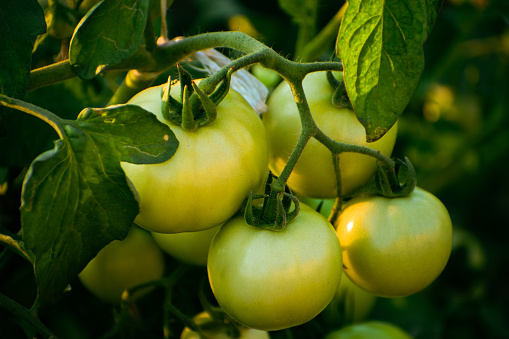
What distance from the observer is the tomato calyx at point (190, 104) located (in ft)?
1.16

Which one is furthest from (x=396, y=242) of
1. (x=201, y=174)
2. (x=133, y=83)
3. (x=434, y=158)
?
(x=434, y=158)

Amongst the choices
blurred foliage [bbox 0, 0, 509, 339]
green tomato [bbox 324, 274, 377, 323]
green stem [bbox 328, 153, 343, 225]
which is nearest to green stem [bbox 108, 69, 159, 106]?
blurred foliage [bbox 0, 0, 509, 339]

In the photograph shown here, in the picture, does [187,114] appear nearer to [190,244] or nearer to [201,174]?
[201,174]

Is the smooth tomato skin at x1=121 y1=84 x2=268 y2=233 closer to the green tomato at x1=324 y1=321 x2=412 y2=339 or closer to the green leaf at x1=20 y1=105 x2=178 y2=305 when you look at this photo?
the green leaf at x1=20 y1=105 x2=178 y2=305

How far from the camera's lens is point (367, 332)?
0.61m

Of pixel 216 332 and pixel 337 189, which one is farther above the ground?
pixel 337 189

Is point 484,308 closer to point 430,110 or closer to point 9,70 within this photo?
point 430,110

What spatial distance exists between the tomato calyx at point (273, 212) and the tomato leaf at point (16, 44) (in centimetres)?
19

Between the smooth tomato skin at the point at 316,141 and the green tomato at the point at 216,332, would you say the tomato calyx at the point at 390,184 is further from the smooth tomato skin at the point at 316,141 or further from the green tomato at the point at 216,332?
the green tomato at the point at 216,332

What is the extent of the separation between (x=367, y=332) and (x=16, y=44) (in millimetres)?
469

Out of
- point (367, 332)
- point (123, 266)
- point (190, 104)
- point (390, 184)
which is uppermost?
point (190, 104)

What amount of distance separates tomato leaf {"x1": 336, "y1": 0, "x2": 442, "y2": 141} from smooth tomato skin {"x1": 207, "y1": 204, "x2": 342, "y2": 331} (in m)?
0.09

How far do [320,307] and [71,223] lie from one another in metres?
0.18

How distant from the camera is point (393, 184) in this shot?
0.46 meters
